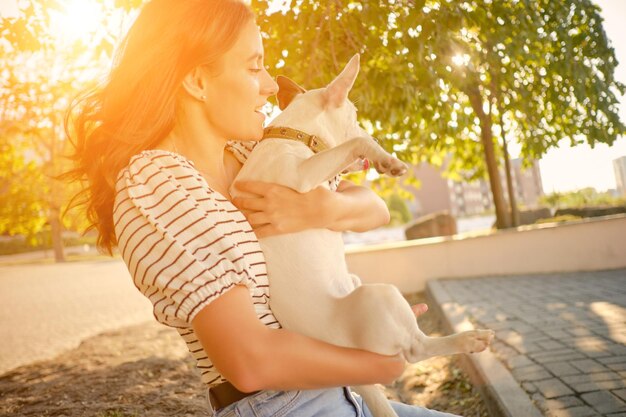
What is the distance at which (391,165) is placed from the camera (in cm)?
199

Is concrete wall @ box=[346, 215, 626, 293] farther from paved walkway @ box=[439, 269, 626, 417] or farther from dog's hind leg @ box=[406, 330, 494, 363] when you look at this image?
dog's hind leg @ box=[406, 330, 494, 363]

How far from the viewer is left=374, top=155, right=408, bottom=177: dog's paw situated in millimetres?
1982

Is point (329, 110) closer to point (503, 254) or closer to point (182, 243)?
point (182, 243)

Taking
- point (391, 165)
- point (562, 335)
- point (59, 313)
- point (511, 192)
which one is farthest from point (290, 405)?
point (511, 192)

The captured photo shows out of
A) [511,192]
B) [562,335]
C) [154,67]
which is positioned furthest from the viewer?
[511,192]

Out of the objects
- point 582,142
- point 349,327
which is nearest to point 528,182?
point 582,142

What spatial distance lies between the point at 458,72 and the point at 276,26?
1889 mm

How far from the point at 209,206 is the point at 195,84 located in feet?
→ 1.80

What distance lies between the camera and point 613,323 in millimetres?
5523

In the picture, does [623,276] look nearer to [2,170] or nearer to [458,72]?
[458,72]

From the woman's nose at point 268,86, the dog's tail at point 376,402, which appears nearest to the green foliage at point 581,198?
the dog's tail at point 376,402

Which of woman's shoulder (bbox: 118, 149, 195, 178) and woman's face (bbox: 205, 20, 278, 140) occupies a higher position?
woman's face (bbox: 205, 20, 278, 140)

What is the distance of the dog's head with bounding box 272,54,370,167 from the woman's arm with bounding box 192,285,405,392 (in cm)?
108

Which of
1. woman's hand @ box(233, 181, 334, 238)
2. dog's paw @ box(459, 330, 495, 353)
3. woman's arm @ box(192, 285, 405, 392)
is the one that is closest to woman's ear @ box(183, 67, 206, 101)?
woman's hand @ box(233, 181, 334, 238)
